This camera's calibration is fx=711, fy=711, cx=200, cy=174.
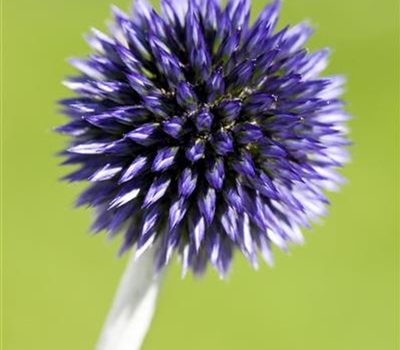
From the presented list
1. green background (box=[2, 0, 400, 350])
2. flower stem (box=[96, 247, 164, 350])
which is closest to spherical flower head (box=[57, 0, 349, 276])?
flower stem (box=[96, 247, 164, 350])

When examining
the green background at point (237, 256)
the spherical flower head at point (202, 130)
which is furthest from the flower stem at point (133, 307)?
the green background at point (237, 256)

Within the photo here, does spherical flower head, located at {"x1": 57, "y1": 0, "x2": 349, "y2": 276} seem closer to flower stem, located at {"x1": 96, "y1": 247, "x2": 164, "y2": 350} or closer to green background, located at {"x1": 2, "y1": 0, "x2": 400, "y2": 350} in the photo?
flower stem, located at {"x1": 96, "y1": 247, "x2": 164, "y2": 350}

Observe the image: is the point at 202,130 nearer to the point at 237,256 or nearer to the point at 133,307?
the point at 133,307

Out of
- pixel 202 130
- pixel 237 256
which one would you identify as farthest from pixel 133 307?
pixel 237 256

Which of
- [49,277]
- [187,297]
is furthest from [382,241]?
[49,277]

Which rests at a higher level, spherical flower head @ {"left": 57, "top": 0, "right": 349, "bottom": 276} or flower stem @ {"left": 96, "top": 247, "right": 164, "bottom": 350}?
spherical flower head @ {"left": 57, "top": 0, "right": 349, "bottom": 276}

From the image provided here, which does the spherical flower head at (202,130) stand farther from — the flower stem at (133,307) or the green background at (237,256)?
the green background at (237,256)
